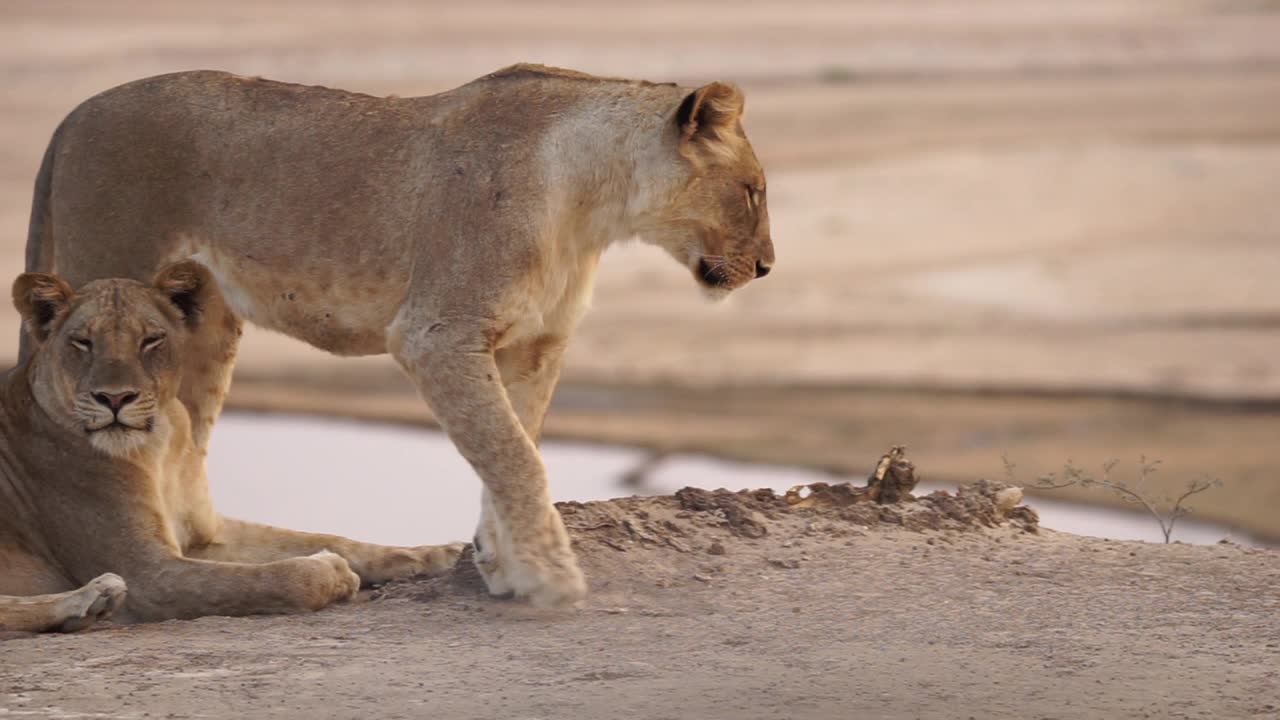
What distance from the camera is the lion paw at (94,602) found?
240 inches

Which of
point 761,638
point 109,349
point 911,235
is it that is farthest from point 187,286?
point 911,235

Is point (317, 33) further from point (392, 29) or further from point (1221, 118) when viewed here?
point (1221, 118)

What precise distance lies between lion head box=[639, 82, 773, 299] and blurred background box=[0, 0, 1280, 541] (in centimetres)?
392

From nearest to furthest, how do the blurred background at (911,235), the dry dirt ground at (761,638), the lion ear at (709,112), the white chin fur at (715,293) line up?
1. the dry dirt ground at (761,638)
2. the lion ear at (709,112)
3. the white chin fur at (715,293)
4. the blurred background at (911,235)

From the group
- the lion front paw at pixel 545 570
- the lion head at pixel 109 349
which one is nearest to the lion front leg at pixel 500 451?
the lion front paw at pixel 545 570

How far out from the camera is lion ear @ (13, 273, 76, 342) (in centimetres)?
632

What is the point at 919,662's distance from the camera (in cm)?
563

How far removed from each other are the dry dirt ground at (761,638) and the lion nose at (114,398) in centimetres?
63

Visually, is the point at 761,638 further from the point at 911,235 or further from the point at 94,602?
the point at 911,235

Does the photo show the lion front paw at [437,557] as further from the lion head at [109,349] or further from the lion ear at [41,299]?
the lion ear at [41,299]

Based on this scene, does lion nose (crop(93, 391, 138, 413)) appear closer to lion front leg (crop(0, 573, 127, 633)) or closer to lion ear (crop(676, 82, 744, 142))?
lion front leg (crop(0, 573, 127, 633))

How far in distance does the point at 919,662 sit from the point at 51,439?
2.57 meters

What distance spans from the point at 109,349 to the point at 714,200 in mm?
1755

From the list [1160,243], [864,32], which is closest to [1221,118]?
[1160,243]
